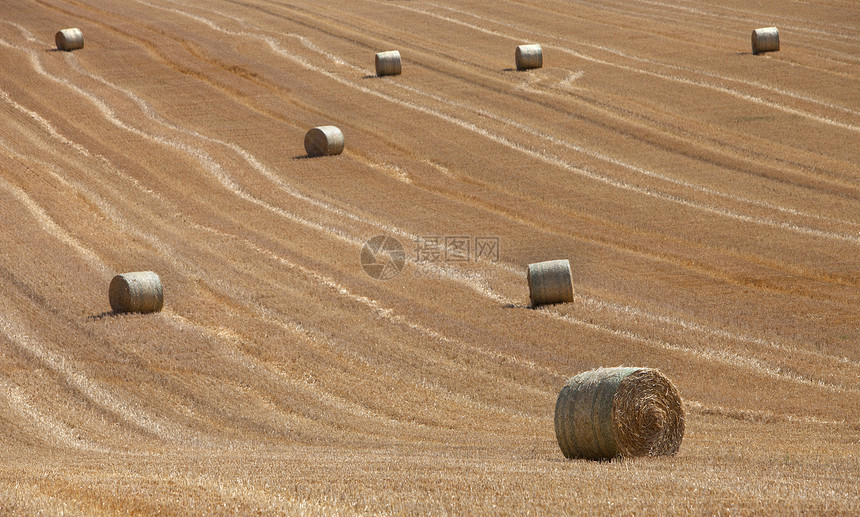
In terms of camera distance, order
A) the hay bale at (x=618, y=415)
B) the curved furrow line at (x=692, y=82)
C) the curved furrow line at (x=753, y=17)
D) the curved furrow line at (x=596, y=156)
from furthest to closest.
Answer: the curved furrow line at (x=753, y=17) → the curved furrow line at (x=692, y=82) → the curved furrow line at (x=596, y=156) → the hay bale at (x=618, y=415)

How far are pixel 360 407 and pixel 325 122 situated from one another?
19250mm

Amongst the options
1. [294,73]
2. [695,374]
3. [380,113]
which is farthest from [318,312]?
[294,73]

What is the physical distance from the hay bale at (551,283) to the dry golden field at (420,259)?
0.40m

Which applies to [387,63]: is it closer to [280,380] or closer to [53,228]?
[53,228]

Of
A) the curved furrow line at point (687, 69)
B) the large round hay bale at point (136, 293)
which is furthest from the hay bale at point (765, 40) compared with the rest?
the large round hay bale at point (136, 293)

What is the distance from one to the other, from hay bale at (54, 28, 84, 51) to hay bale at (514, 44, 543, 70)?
1731 centimetres

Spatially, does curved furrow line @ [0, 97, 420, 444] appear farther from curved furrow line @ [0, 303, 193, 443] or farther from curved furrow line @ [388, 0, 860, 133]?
curved furrow line @ [388, 0, 860, 133]

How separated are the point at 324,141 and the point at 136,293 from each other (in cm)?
1219

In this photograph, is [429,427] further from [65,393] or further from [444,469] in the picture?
[65,393]

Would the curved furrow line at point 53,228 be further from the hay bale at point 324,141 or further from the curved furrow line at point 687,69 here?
the curved furrow line at point 687,69

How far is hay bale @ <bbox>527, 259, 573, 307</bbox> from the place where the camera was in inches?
756

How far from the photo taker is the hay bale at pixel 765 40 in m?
38.7

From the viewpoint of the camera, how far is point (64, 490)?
28.1ft

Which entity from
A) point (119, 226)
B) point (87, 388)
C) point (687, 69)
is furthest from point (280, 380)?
point (687, 69)
